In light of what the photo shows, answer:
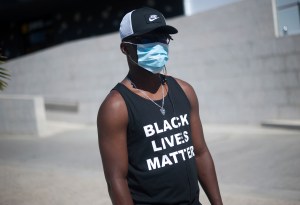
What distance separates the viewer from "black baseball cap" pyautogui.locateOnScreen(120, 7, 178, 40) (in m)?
1.89

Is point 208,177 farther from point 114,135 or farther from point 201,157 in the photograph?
point 114,135

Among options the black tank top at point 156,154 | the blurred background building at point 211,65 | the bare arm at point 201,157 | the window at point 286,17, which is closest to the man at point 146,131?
the black tank top at point 156,154

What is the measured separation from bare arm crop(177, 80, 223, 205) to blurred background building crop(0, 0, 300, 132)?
6107mm

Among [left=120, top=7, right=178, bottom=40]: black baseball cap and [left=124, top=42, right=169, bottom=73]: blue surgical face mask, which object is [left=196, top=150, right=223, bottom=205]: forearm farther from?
[left=120, top=7, right=178, bottom=40]: black baseball cap

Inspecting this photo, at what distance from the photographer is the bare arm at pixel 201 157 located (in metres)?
2.14

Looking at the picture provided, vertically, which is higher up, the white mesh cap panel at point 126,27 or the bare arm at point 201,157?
the white mesh cap panel at point 126,27

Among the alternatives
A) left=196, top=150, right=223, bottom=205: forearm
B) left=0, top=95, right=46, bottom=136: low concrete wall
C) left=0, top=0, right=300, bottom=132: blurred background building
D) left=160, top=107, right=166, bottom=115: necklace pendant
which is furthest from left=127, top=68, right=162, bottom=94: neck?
left=0, top=95, right=46, bottom=136: low concrete wall

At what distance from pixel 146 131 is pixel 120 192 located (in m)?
0.30

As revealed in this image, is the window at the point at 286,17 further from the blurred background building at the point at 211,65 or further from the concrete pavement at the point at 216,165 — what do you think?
the concrete pavement at the point at 216,165

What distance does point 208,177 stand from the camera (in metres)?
2.17

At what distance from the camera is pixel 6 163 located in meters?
7.34

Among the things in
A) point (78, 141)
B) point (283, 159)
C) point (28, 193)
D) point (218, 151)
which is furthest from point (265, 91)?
point (28, 193)

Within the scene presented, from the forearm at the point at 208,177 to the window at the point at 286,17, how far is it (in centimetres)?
623

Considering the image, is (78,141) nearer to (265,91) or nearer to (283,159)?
(265,91)
